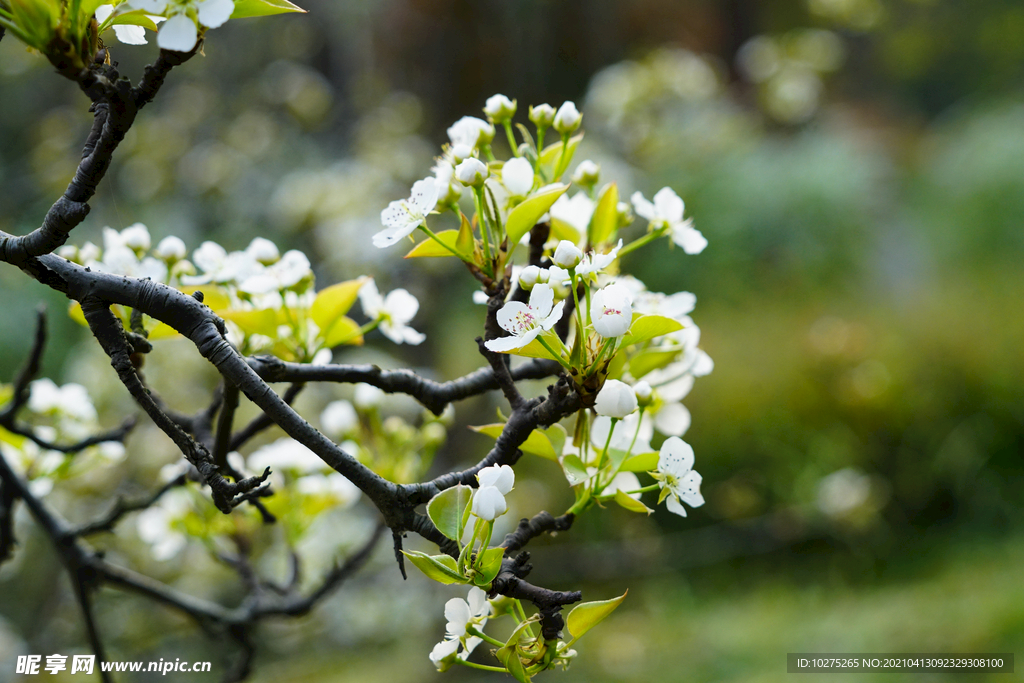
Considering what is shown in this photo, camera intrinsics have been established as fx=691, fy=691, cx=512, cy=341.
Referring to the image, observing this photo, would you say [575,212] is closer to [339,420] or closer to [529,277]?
[529,277]

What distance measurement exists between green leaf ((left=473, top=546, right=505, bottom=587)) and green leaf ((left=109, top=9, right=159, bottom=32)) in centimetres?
23

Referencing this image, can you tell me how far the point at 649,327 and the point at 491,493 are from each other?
0.31 feet

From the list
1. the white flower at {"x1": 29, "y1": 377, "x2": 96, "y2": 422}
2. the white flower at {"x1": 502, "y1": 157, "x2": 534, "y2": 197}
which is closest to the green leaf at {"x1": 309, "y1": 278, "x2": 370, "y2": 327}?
the white flower at {"x1": 502, "y1": 157, "x2": 534, "y2": 197}

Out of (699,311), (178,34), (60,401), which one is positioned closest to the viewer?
(178,34)

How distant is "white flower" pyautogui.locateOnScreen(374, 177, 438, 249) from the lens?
0.94 ft

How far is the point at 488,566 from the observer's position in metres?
0.25

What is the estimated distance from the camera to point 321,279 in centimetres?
162

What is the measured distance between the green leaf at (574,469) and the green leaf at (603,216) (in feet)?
0.40

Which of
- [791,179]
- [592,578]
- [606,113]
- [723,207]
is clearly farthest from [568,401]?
[791,179]

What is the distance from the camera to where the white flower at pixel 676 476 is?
0.30m

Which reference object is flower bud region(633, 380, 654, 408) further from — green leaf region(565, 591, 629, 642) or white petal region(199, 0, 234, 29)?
white petal region(199, 0, 234, 29)

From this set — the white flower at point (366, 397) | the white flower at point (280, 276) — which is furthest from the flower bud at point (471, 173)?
the white flower at point (366, 397)

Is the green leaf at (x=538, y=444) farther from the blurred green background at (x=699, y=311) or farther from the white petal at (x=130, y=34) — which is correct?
the blurred green background at (x=699, y=311)

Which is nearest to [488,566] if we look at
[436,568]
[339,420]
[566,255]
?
[436,568]
